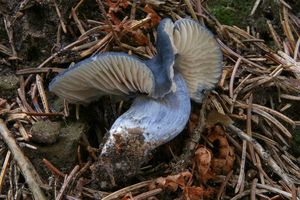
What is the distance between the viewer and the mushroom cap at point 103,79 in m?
2.17

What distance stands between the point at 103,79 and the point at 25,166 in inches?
21.0

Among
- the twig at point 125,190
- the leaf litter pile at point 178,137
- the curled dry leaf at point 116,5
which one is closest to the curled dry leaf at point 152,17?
the leaf litter pile at point 178,137

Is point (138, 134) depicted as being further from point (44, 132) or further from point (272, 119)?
point (272, 119)

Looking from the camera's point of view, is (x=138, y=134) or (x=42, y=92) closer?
(x=138, y=134)

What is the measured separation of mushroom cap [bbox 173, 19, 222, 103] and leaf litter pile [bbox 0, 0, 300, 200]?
3.2 inches

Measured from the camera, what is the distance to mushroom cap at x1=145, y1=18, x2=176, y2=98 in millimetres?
2248

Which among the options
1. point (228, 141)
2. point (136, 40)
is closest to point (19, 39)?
point (136, 40)

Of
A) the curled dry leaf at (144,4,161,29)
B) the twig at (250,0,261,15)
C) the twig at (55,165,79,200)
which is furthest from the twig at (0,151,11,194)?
Result: the twig at (250,0,261,15)

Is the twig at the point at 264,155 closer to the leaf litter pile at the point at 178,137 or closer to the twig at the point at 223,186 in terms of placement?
the leaf litter pile at the point at 178,137

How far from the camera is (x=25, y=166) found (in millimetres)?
2271

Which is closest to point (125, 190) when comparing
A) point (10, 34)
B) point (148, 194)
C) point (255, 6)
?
point (148, 194)

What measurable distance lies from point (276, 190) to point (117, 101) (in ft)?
2.95

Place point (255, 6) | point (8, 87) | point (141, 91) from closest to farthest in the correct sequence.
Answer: point (141, 91) → point (8, 87) → point (255, 6)

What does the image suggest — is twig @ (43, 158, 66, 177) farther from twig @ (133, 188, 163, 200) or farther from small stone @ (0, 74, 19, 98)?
small stone @ (0, 74, 19, 98)
